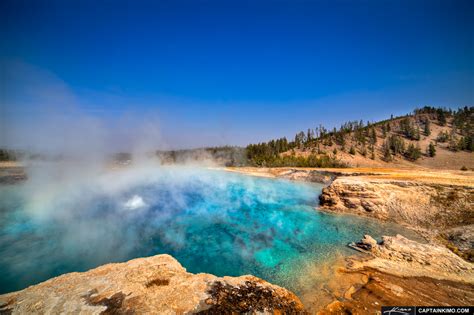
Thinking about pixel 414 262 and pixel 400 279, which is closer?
pixel 400 279

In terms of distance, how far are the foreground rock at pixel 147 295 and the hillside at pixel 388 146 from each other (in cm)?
4811

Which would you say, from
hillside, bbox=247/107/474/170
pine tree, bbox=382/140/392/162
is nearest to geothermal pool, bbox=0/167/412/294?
hillside, bbox=247/107/474/170

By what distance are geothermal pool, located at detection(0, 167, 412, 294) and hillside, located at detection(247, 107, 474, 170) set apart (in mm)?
37791

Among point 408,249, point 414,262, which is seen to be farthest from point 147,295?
point 408,249

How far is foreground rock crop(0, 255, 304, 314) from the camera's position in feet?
15.8

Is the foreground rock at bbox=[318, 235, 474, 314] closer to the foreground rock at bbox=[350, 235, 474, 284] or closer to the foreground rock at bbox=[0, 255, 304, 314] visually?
the foreground rock at bbox=[350, 235, 474, 284]

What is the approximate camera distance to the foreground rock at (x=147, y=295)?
15.8 feet

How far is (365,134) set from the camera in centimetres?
7575

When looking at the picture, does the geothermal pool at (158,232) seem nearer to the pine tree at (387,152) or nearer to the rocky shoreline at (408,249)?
the rocky shoreline at (408,249)

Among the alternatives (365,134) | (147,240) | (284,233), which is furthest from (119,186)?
(365,134)

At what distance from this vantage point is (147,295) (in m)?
5.29

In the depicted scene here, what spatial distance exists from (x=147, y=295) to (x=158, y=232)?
719 cm

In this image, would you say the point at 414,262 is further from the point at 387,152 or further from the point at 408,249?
the point at 387,152

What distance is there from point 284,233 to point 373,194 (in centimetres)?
965
